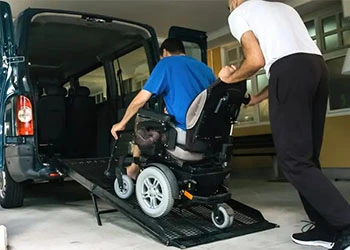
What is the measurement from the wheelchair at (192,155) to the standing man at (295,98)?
34 cm

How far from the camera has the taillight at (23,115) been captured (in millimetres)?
3334

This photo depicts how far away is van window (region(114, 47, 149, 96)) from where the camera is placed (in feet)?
14.1

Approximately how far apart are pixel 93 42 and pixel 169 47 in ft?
6.32

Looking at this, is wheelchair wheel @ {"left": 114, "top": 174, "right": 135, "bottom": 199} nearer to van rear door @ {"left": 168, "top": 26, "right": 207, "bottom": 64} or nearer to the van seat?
the van seat

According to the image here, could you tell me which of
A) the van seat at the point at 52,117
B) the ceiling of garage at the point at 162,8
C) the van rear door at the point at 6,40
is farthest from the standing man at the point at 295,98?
the ceiling of garage at the point at 162,8

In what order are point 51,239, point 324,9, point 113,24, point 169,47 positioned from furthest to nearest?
1. point 324,9
2. point 113,24
3. point 169,47
4. point 51,239

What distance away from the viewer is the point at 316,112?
2311mm

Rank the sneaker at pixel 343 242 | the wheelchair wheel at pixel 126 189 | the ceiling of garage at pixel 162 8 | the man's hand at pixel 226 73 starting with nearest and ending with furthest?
the sneaker at pixel 343 242, the man's hand at pixel 226 73, the wheelchair wheel at pixel 126 189, the ceiling of garage at pixel 162 8

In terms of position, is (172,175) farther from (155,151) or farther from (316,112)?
(316,112)

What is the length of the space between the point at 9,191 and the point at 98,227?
1.32m

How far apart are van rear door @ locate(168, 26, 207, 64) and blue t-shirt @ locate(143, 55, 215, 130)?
2274 millimetres

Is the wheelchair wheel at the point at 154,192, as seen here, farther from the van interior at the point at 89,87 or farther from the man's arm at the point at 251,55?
the van interior at the point at 89,87

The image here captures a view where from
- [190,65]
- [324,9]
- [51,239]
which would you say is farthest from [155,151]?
[324,9]

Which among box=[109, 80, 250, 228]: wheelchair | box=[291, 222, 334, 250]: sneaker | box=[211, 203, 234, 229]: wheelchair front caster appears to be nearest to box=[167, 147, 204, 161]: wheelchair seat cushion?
box=[109, 80, 250, 228]: wheelchair
